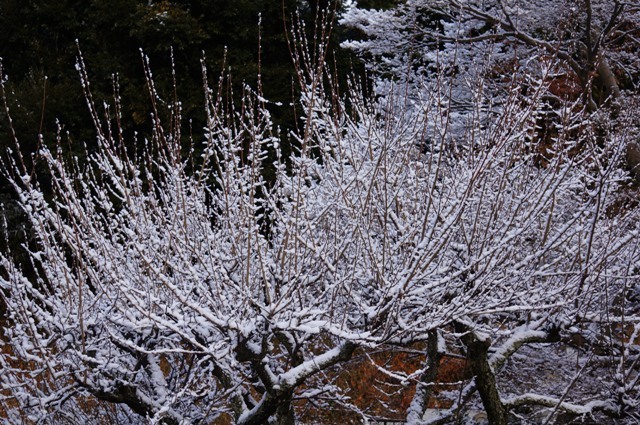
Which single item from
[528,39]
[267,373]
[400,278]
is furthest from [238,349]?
[528,39]

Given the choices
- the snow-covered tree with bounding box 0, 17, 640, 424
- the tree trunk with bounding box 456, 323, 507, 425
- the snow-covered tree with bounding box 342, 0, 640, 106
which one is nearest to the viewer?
the snow-covered tree with bounding box 0, 17, 640, 424

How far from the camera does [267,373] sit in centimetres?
394

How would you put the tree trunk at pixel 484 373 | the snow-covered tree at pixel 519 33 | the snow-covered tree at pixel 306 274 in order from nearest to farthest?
1. the snow-covered tree at pixel 306 274
2. the tree trunk at pixel 484 373
3. the snow-covered tree at pixel 519 33

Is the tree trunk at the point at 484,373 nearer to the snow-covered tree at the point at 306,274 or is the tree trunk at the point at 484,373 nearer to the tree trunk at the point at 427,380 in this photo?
the snow-covered tree at the point at 306,274

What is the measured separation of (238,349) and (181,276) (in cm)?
55

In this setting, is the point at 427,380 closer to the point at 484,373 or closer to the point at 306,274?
the point at 484,373

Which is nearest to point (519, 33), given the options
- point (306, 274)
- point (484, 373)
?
point (484, 373)

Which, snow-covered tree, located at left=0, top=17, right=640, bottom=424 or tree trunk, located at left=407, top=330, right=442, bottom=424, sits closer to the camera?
snow-covered tree, located at left=0, top=17, right=640, bottom=424

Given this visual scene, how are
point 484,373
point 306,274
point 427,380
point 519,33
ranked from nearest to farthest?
point 306,274
point 484,373
point 427,380
point 519,33

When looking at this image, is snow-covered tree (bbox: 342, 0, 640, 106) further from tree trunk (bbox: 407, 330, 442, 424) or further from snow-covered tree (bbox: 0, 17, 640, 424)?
tree trunk (bbox: 407, 330, 442, 424)

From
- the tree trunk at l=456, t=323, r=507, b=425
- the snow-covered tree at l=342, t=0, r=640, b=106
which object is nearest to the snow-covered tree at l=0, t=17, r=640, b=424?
the tree trunk at l=456, t=323, r=507, b=425

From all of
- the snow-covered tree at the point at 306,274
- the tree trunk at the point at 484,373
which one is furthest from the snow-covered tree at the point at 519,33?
the tree trunk at the point at 484,373

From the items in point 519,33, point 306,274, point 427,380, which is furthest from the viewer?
point 519,33

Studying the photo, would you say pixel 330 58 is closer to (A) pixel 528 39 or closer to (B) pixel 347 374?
(A) pixel 528 39
